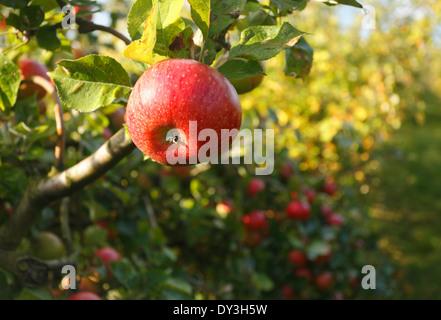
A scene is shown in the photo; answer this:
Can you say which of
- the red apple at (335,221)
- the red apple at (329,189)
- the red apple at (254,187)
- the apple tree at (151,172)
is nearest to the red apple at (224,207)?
the apple tree at (151,172)

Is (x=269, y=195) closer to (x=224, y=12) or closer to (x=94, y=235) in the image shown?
(x=94, y=235)

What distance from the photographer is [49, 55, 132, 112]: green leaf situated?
0.62 meters

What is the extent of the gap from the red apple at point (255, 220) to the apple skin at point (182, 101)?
52.5 inches

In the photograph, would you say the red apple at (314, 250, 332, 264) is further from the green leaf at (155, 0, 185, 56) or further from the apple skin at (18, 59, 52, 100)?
the green leaf at (155, 0, 185, 56)

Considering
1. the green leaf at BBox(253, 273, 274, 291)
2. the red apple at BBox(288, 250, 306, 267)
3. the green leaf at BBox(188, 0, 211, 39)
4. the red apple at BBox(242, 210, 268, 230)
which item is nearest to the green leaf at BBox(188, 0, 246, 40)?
the green leaf at BBox(188, 0, 211, 39)

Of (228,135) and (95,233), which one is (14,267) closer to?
(95,233)

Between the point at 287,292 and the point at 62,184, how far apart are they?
134 cm

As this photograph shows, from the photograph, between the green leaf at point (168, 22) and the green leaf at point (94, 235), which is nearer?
the green leaf at point (168, 22)

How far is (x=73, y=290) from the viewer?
101cm

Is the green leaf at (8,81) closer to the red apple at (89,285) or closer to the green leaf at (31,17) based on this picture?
the green leaf at (31,17)

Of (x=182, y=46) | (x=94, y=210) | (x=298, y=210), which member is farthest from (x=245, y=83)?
(x=298, y=210)

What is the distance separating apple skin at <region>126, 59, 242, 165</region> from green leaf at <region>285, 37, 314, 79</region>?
0.29 metres

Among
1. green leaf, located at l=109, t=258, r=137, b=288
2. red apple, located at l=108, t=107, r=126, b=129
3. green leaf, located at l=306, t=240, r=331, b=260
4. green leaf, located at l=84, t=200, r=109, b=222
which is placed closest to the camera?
green leaf, located at l=109, t=258, r=137, b=288

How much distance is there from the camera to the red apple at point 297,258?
6.34 feet
